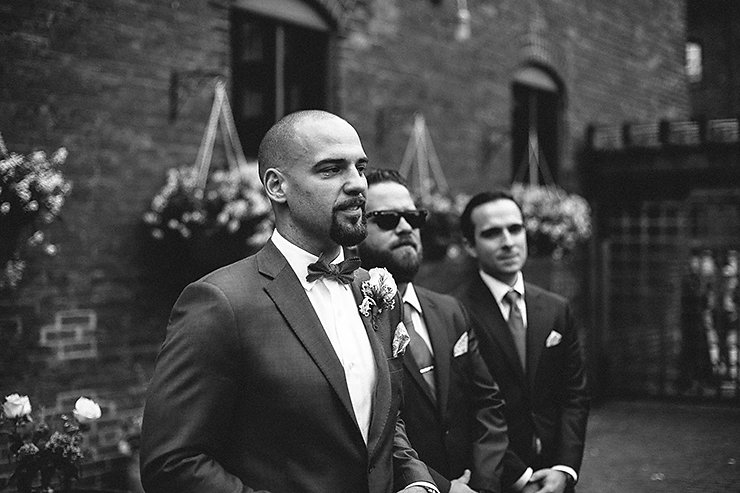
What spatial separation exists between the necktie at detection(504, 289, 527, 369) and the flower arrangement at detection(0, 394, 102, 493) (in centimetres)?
200

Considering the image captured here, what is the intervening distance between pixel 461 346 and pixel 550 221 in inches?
233

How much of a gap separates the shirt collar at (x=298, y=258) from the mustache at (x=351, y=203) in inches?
6.7

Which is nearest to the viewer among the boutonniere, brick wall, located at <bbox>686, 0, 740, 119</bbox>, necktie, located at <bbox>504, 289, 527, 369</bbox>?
the boutonniere

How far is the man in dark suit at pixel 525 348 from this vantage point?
13.2ft

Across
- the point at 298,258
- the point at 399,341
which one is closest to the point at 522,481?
the point at 399,341

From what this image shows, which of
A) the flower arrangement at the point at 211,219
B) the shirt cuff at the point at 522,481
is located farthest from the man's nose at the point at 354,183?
the flower arrangement at the point at 211,219

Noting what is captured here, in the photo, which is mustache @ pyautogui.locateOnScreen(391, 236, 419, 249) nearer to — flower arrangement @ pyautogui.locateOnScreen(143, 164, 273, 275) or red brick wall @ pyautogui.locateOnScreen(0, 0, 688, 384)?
flower arrangement @ pyautogui.locateOnScreen(143, 164, 273, 275)

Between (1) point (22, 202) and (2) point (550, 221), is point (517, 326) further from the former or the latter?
(2) point (550, 221)

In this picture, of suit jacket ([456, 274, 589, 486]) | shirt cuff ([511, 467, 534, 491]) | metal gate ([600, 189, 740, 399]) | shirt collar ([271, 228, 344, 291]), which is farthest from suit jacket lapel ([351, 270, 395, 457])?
metal gate ([600, 189, 740, 399])

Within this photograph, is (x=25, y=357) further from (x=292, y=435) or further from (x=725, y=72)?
(x=725, y=72)

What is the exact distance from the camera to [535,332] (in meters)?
4.15

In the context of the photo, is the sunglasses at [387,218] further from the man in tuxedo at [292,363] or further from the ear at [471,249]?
the man in tuxedo at [292,363]

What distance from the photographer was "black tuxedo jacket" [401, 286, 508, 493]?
11.0 ft

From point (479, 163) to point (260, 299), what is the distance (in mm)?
7571
